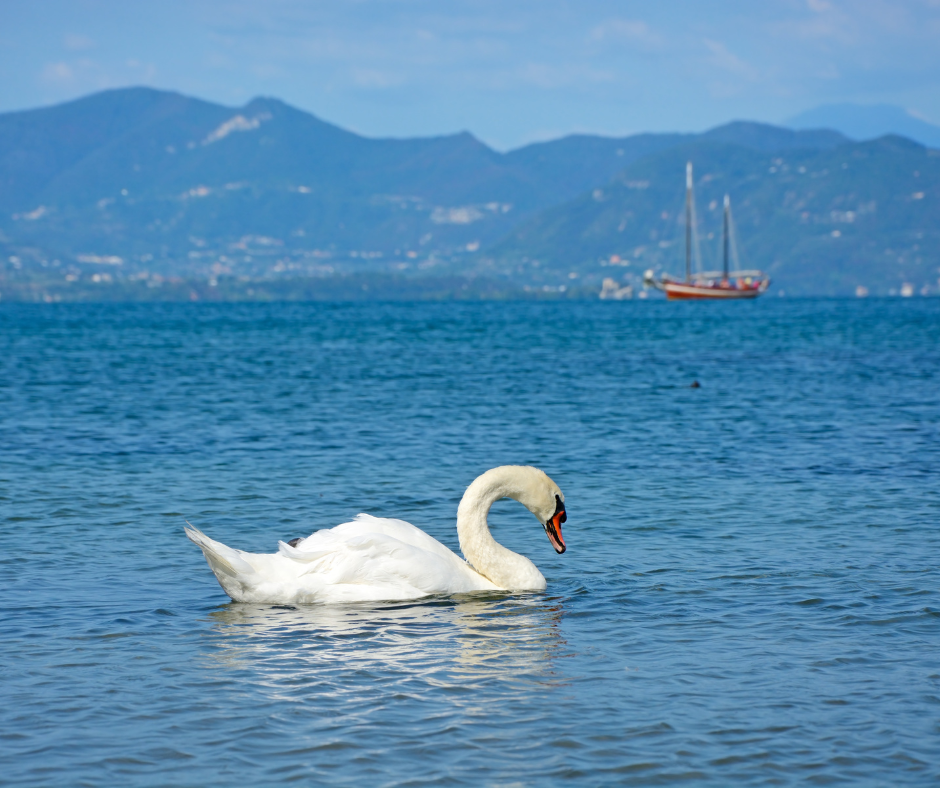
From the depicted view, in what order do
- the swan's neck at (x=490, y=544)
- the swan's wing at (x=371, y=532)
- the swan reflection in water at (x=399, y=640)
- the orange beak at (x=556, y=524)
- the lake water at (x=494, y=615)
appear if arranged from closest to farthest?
the lake water at (x=494, y=615)
the swan reflection in water at (x=399, y=640)
the swan's wing at (x=371, y=532)
the swan's neck at (x=490, y=544)
the orange beak at (x=556, y=524)

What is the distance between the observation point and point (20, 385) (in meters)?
39.3

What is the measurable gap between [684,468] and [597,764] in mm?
12999

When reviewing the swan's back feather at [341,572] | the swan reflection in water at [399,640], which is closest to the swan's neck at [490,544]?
the swan reflection in water at [399,640]

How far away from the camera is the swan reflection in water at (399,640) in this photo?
29.1ft

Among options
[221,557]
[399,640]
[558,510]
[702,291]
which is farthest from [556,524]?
[702,291]

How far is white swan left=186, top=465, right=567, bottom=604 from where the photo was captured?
10703mm

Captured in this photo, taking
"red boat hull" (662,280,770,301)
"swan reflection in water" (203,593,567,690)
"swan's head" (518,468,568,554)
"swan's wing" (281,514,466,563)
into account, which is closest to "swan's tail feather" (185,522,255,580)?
"swan reflection in water" (203,593,567,690)

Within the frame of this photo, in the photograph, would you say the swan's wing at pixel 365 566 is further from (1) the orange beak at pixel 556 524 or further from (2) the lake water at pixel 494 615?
(1) the orange beak at pixel 556 524

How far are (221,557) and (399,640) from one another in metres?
1.86

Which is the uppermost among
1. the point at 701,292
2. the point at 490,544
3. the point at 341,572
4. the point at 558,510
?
the point at 701,292

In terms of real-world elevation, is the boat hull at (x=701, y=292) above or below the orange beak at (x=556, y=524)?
above

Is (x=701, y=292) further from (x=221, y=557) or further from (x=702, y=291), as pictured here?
(x=221, y=557)

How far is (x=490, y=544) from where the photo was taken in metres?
11.5

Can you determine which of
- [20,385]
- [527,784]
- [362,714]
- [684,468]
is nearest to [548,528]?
[362,714]
